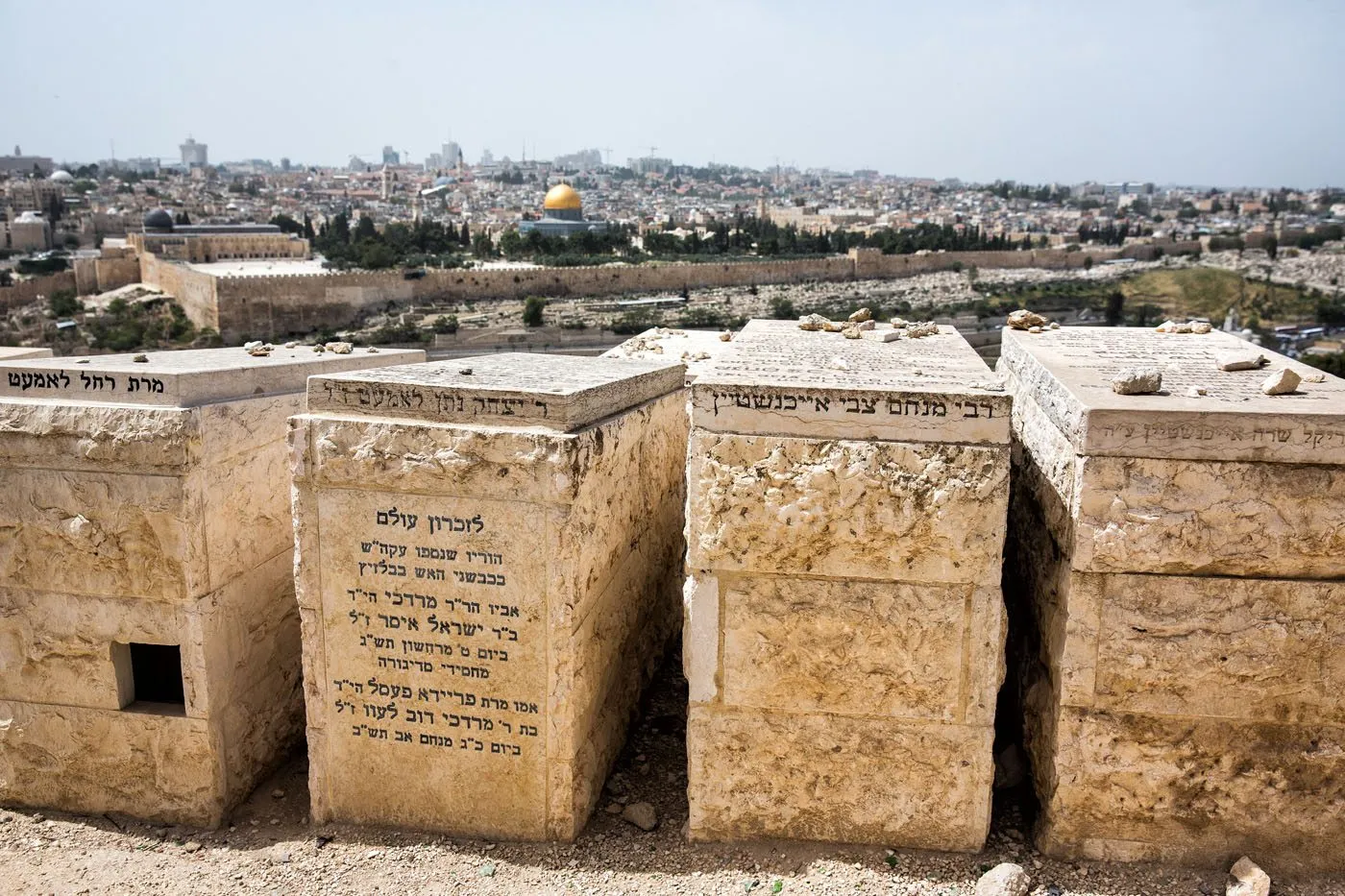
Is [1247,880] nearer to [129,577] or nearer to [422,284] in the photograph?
[129,577]

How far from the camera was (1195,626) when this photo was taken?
10.2 feet

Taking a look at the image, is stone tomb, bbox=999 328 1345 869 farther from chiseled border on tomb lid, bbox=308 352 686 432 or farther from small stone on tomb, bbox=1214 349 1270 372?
chiseled border on tomb lid, bbox=308 352 686 432

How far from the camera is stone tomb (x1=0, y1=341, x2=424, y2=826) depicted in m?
3.62

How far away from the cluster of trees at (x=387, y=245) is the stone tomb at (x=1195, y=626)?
45376 millimetres

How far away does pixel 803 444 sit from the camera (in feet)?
10.4

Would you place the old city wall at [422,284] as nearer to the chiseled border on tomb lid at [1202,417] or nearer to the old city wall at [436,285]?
the old city wall at [436,285]

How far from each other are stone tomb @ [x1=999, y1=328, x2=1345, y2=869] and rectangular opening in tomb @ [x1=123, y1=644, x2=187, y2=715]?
10.1 ft

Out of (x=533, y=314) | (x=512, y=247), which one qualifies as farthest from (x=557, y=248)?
(x=533, y=314)

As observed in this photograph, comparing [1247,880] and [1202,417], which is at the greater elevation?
[1202,417]

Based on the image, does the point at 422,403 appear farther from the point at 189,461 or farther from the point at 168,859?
the point at 168,859

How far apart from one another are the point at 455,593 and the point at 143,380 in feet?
4.38

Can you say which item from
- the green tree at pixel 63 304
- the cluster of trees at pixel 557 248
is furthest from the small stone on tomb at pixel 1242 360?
the cluster of trees at pixel 557 248

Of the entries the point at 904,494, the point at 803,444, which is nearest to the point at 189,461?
the point at 803,444

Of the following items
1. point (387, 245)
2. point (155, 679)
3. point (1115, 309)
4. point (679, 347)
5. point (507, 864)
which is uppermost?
point (679, 347)
